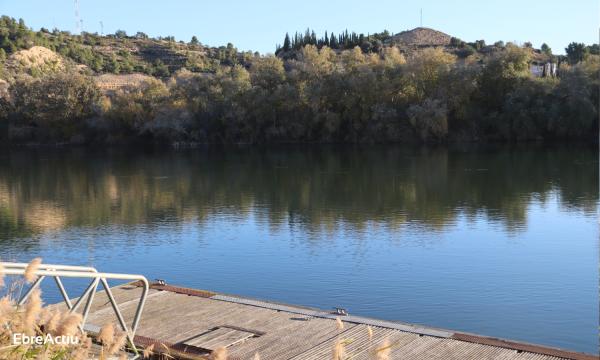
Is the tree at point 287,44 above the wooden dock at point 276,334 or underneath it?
above

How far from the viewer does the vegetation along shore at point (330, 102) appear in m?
53.6

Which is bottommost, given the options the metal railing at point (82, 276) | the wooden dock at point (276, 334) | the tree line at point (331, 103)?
the wooden dock at point (276, 334)

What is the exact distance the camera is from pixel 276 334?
10438 mm

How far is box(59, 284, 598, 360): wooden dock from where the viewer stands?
9484 millimetres

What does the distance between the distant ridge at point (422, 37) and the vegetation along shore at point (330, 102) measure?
50.5 meters

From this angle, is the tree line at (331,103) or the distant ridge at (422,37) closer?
the tree line at (331,103)

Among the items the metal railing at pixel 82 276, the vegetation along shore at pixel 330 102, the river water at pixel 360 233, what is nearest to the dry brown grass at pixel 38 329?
the metal railing at pixel 82 276

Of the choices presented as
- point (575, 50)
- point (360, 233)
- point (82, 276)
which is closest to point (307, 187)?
point (360, 233)

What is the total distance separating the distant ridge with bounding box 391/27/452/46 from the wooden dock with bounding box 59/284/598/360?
104m

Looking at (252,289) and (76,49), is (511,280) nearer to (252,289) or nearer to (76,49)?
(252,289)

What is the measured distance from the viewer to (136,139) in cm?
6819

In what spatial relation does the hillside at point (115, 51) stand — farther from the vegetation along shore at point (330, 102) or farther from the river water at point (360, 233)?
the river water at point (360, 233)

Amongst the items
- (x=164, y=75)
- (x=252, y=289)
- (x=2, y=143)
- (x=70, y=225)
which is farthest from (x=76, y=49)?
(x=252, y=289)

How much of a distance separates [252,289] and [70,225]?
10.9m
